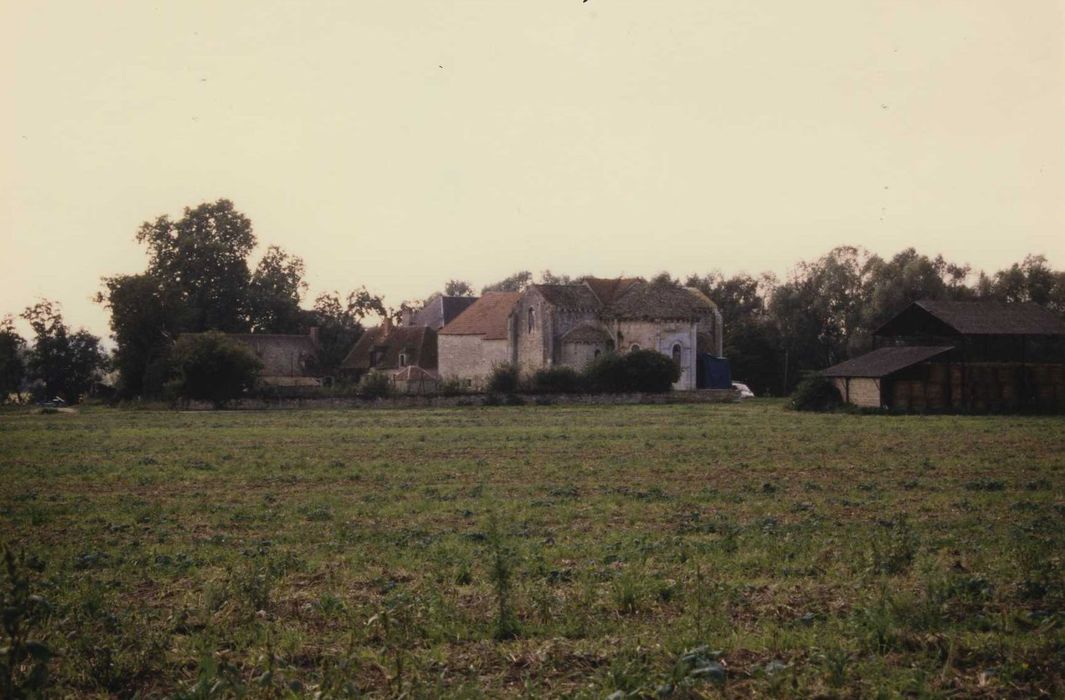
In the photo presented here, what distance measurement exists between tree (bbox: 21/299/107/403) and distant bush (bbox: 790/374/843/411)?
188ft

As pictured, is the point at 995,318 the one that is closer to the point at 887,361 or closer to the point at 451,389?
the point at 887,361

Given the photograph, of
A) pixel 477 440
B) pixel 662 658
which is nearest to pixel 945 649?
pixel 662 658

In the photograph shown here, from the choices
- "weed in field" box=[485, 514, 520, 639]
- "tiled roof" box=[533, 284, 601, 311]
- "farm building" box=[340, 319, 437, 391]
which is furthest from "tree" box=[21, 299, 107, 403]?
"weed in field" box=[485, 514, 520, 639]

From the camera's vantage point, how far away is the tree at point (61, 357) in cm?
7912

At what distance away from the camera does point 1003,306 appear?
54469 millimetres

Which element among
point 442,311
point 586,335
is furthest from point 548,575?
point 442,311

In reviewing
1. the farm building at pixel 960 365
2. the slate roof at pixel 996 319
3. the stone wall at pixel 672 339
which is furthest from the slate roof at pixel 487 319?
the slate roof at pixel 996 319

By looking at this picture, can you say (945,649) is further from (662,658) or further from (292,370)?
(292,370)

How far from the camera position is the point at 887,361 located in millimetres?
52625

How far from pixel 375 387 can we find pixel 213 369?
9784 mm

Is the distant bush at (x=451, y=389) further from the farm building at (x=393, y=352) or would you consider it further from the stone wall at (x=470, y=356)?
the farm building at (x=393, y=352)

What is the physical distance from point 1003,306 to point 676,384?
21.5 metres

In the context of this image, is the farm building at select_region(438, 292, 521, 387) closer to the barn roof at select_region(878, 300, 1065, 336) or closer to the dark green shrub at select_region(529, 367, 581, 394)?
the dark green shrub at select_region(529, 367, 581, 394)

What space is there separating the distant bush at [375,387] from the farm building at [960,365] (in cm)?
2544
